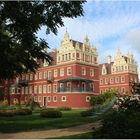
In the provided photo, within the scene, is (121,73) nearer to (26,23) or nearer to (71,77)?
(71,77)

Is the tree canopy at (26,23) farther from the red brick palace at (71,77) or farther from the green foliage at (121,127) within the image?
the red brick palace at (71,77)

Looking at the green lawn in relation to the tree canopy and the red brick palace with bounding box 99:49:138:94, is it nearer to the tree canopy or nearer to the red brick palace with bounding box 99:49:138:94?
the tree canopy

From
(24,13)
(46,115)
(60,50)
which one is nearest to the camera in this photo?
(24,13)

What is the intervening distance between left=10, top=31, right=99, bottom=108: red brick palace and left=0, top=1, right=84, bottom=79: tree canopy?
41.0 meters

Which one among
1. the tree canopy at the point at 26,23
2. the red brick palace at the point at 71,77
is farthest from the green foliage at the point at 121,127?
the red brick palace at the point at 71,77

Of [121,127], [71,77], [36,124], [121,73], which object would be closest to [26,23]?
[121,127]

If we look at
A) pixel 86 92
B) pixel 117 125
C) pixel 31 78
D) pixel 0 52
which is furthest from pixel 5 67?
pixel 31 78

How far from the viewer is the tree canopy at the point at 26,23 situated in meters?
15.0

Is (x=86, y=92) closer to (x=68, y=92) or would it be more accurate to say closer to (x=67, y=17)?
(x=68, y=92)

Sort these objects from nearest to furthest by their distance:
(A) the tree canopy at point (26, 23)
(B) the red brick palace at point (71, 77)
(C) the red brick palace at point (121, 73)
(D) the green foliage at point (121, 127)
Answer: (D) the green foliage at point (121, 127), (A) the tree canopy at point (26, 23), (B) the red brick palace at point (71, 77), (C) the red brick palace at point (121, 73)

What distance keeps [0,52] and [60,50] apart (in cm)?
5418

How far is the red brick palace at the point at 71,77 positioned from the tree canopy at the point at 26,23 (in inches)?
1613

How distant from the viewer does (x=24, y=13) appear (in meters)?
15.3

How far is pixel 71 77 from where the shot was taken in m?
64.1
